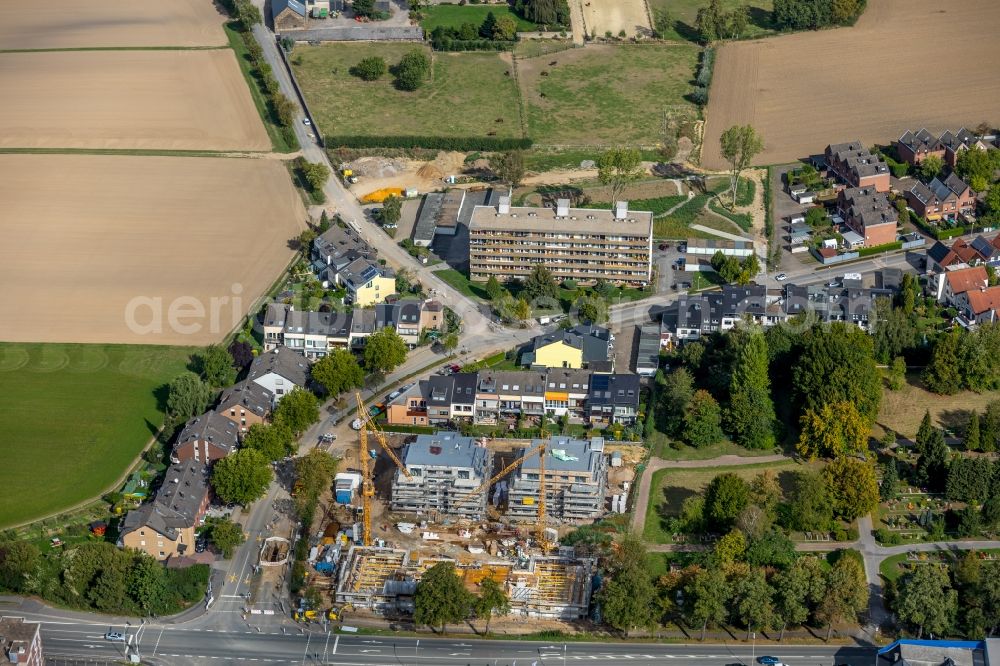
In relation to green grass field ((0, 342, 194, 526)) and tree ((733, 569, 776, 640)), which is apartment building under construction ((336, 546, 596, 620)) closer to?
tree ((733, 569, 776, 640))

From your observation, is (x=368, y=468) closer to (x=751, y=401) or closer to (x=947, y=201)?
(x=751, y=401)

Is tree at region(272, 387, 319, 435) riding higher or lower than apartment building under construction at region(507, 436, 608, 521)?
higher

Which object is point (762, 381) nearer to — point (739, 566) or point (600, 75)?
point (739, 566)

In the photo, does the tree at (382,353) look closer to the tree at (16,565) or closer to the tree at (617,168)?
the tree at (16,565)

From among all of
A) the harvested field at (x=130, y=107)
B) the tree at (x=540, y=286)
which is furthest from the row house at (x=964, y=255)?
the harvested field at (x=130, y=107)

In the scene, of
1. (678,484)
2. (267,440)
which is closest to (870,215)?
(678,484)

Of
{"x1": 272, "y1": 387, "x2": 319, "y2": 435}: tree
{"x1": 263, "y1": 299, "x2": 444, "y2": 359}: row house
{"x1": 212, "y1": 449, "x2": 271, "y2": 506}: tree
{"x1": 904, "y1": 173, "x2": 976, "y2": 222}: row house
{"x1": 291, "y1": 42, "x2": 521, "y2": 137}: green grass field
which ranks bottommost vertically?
{"x1": 212, "y1": 449, "x2": 271, "y2": 506}: tree

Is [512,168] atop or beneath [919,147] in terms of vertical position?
beneath

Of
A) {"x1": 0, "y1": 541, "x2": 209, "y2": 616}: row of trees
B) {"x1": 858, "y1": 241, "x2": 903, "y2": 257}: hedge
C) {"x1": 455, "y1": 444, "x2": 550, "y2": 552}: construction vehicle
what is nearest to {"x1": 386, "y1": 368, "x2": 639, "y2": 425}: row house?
{"x1": 455, "y1": 444, "x2": 550, "y2": 552}: construction vehicle
